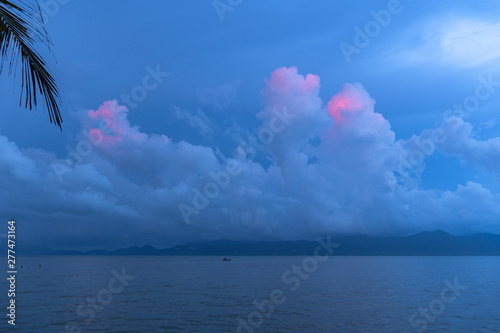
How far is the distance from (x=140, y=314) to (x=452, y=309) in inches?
1963

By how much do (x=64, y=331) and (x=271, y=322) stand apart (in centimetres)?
2535

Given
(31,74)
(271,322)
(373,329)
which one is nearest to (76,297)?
(271,322)

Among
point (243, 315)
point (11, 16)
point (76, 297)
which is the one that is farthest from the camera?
point (76, 297)

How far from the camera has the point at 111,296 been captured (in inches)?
2975

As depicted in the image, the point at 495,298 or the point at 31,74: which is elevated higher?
the point at 31,74

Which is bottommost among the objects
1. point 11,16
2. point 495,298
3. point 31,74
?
point 495,298

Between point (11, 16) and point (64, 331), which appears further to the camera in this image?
point (64, 331)

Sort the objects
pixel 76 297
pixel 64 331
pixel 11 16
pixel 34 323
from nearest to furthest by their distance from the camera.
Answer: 1. pixel 11 16
2. pixel 64 331
3. pixel 34 323
4. pixel 76 297

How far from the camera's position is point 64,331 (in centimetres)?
4512

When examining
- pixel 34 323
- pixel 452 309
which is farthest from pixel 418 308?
pixel 34 323

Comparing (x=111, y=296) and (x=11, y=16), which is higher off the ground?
(x=11, y=16)

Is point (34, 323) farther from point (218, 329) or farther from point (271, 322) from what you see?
point (271, 322)

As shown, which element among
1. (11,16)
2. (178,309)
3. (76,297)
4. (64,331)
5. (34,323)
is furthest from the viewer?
(76,297)

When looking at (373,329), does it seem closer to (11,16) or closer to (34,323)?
(34,323)
